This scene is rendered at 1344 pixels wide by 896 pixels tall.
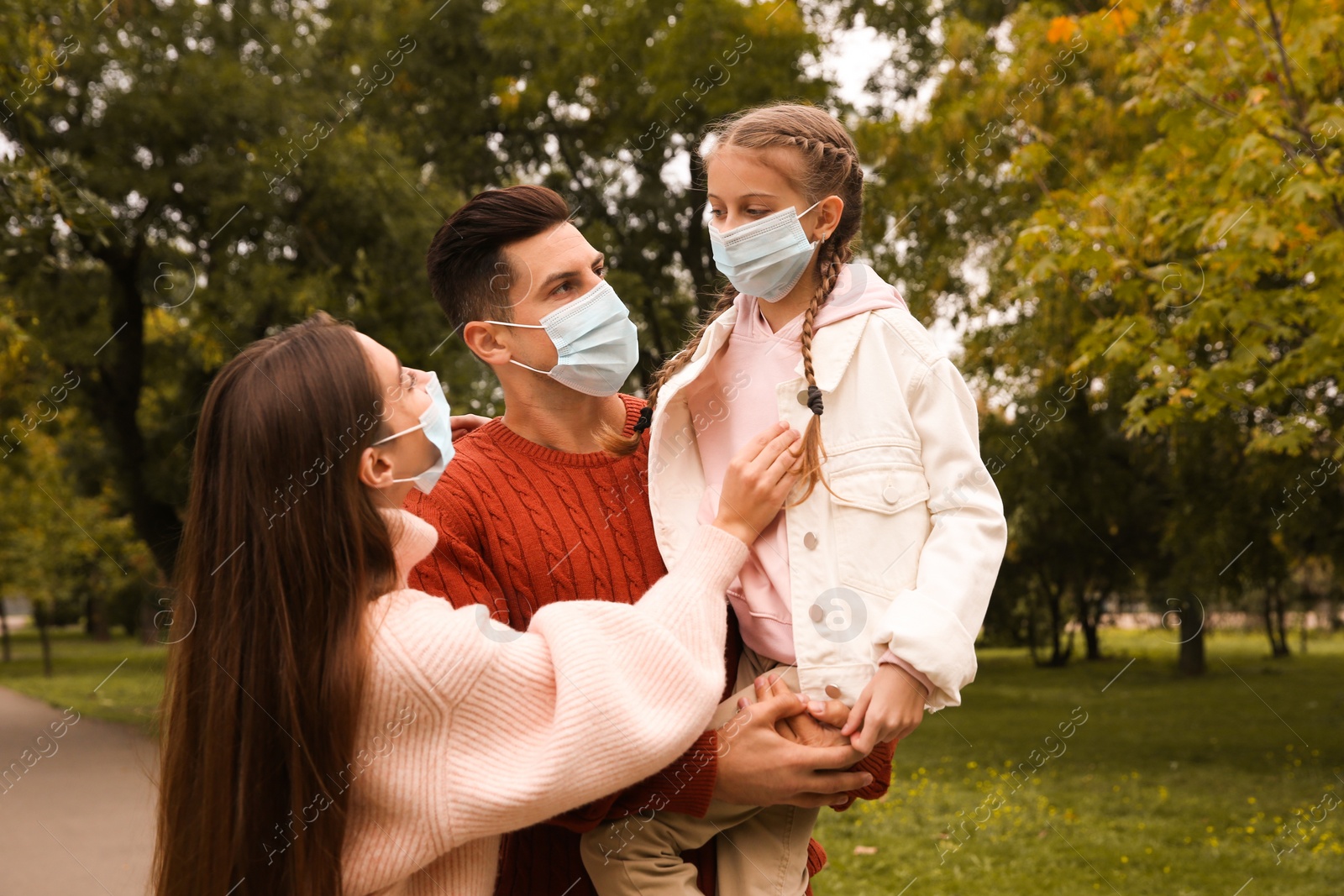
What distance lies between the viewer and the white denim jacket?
2.22 meters

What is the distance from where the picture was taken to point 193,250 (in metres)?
13.7

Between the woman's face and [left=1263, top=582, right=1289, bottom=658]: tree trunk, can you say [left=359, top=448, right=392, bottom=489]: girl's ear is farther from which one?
[left=1263, top=582, right=1289, bottom=658]: tree trunk

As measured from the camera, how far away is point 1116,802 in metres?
11.1

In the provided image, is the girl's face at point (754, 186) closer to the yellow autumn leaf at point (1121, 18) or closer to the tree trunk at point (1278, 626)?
the yellow autumn leaf at point (1121, 18)

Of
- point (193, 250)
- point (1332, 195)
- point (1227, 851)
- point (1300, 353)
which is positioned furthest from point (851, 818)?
point (193, 250)

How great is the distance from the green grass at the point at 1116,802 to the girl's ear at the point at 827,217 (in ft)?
21.1

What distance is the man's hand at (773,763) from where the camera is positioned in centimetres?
221

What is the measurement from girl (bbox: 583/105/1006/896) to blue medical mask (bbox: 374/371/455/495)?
49cm

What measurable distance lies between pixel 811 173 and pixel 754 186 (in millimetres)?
136

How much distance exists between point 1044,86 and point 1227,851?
672cm

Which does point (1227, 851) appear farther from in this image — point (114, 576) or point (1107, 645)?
point (114, 576)

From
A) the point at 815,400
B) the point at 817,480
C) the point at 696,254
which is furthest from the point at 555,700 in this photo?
the point at 696,254

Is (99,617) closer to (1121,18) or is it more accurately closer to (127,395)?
(127,395)

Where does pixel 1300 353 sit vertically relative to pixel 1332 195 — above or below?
below
